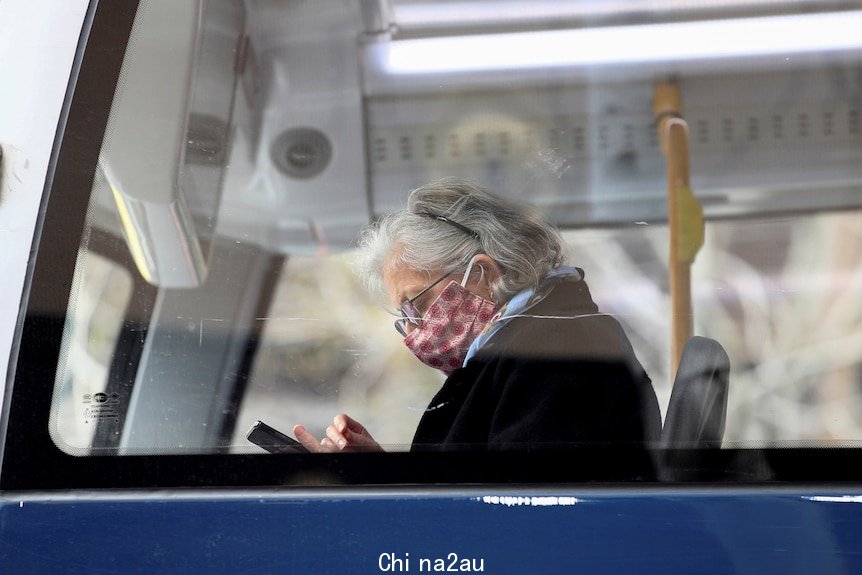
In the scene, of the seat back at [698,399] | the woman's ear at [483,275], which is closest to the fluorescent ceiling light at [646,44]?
the woman's ear at [483,275]

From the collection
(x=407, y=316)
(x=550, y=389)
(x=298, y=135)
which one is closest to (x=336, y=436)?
(x=407, y=316)

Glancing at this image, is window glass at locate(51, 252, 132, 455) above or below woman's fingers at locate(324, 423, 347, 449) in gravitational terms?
above

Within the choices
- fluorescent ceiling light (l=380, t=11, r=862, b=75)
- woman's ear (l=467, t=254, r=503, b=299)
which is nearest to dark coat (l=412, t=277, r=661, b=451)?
woman's ear (l=467, t=254, r=503, b=299)

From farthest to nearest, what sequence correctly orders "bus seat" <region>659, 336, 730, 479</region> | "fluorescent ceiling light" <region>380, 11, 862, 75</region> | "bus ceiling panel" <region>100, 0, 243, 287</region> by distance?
"fluorescent ceiling light" <region>380, 11, 862, 75</region>, "bus ceiling panel" <region>100, 0, 243, 287</region>, "bus seat" <region>659, 336, 730, 479</region>

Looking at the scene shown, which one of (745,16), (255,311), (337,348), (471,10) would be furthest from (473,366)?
(745,16)

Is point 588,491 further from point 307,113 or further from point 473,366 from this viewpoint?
point 307,113

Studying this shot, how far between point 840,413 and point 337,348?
982 millimetres

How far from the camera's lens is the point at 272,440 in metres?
1.98

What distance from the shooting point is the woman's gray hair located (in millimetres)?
2078

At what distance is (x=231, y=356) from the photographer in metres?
2.04

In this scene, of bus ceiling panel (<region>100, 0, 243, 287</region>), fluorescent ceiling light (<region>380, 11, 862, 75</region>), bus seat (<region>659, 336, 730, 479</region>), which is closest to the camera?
bus seat (<region>659, 336, 730, 479</region>)

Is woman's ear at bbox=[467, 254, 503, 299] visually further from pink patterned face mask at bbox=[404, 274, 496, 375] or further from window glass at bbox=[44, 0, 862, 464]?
window glass at bbox=[44, 0, 862, 464]

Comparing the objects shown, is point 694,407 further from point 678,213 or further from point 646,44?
point 646,44

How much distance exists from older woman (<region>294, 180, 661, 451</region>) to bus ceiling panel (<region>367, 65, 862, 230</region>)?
64mm
